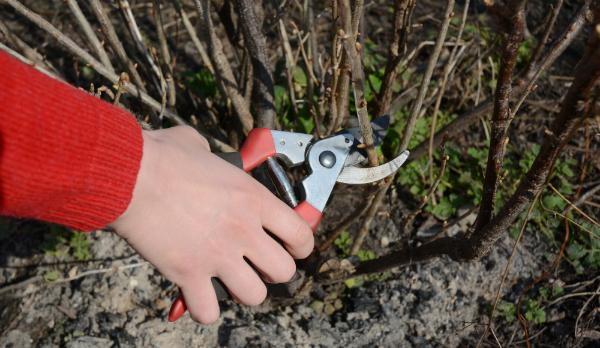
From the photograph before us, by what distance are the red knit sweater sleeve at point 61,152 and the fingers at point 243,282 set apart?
323mm

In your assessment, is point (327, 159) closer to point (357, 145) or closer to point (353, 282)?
point (357, 145)

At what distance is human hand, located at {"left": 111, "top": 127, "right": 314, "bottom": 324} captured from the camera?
54.1 inches

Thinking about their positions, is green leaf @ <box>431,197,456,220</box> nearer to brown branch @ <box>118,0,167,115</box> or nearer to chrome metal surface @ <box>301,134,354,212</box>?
chrome metal surface @ <box>301,134,354,212</box>

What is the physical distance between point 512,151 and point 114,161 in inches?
74.7

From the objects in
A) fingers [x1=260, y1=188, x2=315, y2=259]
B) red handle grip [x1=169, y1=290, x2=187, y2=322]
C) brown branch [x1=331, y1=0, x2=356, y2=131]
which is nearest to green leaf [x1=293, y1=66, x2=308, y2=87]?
brown branch [x1=331, y1=0, x2=356, y2=131]

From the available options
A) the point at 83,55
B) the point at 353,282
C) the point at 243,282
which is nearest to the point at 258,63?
the point at 83,55

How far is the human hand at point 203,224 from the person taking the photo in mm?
1373

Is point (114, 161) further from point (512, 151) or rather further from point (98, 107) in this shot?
point (512, 151)

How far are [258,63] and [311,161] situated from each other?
0.46 m

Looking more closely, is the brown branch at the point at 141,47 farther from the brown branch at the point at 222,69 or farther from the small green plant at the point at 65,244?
the small green plant at the point at 65,244

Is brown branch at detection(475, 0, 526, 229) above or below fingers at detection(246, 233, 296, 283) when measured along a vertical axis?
above

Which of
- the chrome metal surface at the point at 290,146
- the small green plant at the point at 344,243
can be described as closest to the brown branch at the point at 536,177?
the small green plant at the point at 344,243

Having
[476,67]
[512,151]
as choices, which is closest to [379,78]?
[476,67]

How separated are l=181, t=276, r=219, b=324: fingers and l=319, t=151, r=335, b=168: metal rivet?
0.49 metres
